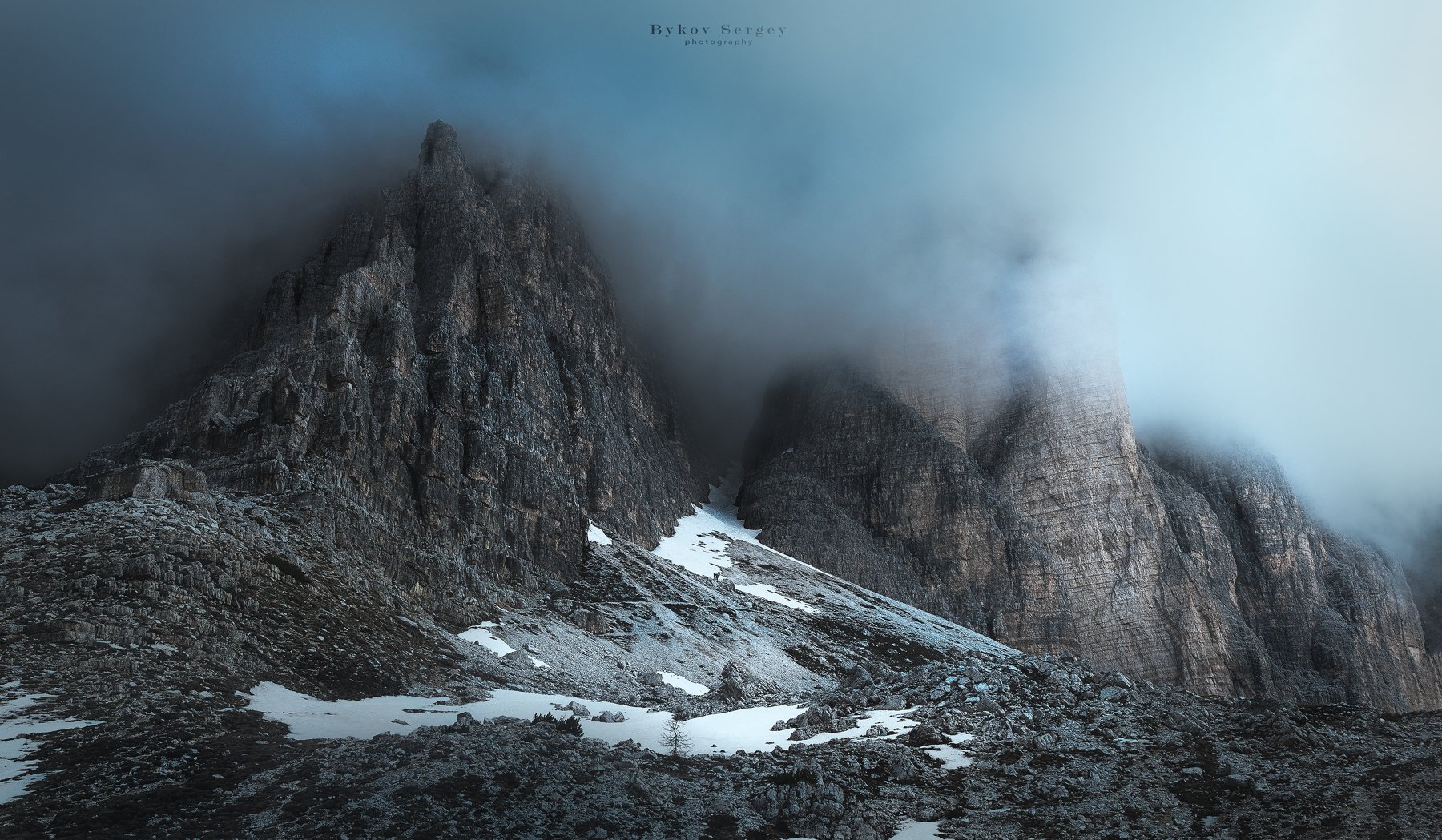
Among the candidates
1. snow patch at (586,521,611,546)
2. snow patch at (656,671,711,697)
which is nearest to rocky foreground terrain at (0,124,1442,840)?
snow patch at (656,671,711,697)

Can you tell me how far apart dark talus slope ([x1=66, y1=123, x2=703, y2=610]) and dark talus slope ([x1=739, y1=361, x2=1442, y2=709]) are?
32.0m

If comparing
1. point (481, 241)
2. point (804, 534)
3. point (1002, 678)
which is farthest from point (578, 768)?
point (804, 534)

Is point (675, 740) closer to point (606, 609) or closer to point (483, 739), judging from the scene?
point (483, 739)

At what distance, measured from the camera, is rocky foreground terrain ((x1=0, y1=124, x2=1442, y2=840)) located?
21438 millimetres

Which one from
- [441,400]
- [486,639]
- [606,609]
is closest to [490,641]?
[486,639]

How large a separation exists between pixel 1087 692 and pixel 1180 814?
13.5 m

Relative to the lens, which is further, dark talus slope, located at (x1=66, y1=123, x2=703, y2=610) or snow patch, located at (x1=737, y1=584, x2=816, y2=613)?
snow patch, located at (x1=737, y1=584, x2=816, y2=613)

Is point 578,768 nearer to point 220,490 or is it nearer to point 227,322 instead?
point 220,490

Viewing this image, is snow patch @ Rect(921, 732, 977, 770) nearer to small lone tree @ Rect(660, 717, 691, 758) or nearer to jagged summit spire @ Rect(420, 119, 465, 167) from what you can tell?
small lone tree @ Rect(660, 717, 691, 758)

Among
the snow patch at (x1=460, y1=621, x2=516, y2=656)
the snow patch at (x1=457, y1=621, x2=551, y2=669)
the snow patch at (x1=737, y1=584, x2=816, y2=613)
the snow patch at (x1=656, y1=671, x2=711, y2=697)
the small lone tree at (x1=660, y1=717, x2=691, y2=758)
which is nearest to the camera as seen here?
the small lone tree at (x1=660, y1=717, x2=691, y2=758)

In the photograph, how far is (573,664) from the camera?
168 feet

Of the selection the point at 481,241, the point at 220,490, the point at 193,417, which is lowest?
the point at 220,490

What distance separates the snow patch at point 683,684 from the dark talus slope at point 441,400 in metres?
14.1

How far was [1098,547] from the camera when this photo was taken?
12238cm
